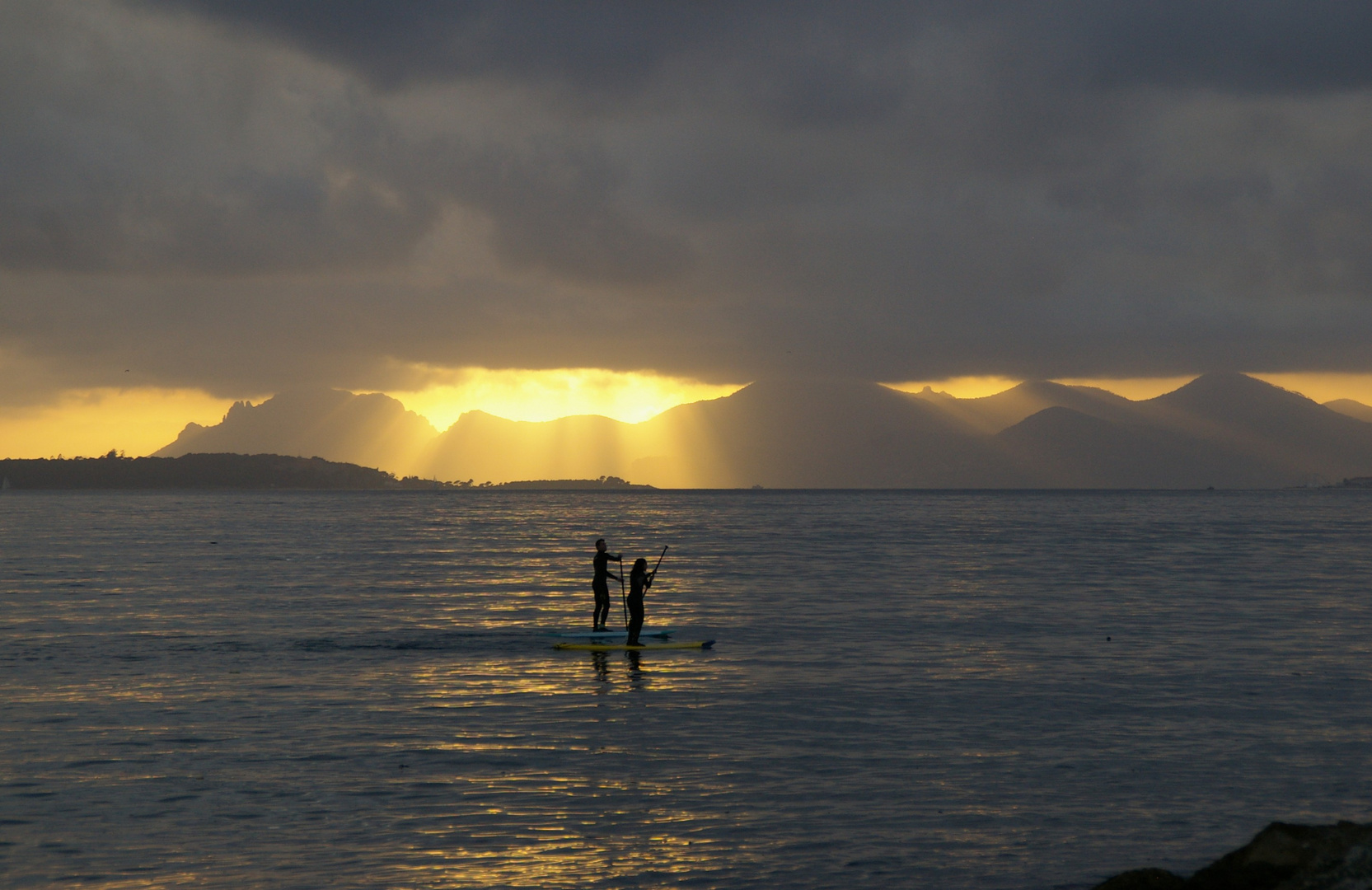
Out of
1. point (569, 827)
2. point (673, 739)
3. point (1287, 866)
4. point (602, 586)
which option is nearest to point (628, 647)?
point (602, 586)

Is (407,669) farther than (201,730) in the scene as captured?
Yes

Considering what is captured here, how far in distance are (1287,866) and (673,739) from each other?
11900 mm

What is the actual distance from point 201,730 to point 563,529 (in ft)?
449

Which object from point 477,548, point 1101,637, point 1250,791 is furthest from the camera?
point 477,548

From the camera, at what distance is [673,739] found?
2231 centimetres

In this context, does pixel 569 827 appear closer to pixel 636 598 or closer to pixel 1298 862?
pixel 1298 862

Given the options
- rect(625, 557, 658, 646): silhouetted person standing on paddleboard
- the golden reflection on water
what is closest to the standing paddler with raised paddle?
rect(625, 557, 658, 646): silhouetted person standing on paddleboard

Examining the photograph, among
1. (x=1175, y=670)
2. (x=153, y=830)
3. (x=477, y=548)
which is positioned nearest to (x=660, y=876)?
(x=153, y=830)

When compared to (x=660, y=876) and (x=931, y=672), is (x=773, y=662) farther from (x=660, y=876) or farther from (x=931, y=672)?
(x=660, y=876)

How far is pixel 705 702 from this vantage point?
1037 inches

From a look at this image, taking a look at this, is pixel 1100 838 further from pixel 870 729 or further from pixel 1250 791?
pixel 870 729

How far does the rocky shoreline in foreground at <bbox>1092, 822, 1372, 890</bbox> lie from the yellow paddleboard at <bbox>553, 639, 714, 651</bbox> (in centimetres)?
2336

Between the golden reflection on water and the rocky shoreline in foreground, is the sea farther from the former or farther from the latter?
the rocky shoreline in foreground

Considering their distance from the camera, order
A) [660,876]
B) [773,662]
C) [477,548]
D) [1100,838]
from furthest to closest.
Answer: [477,548], [773,662], [1100,838], [660,876]
